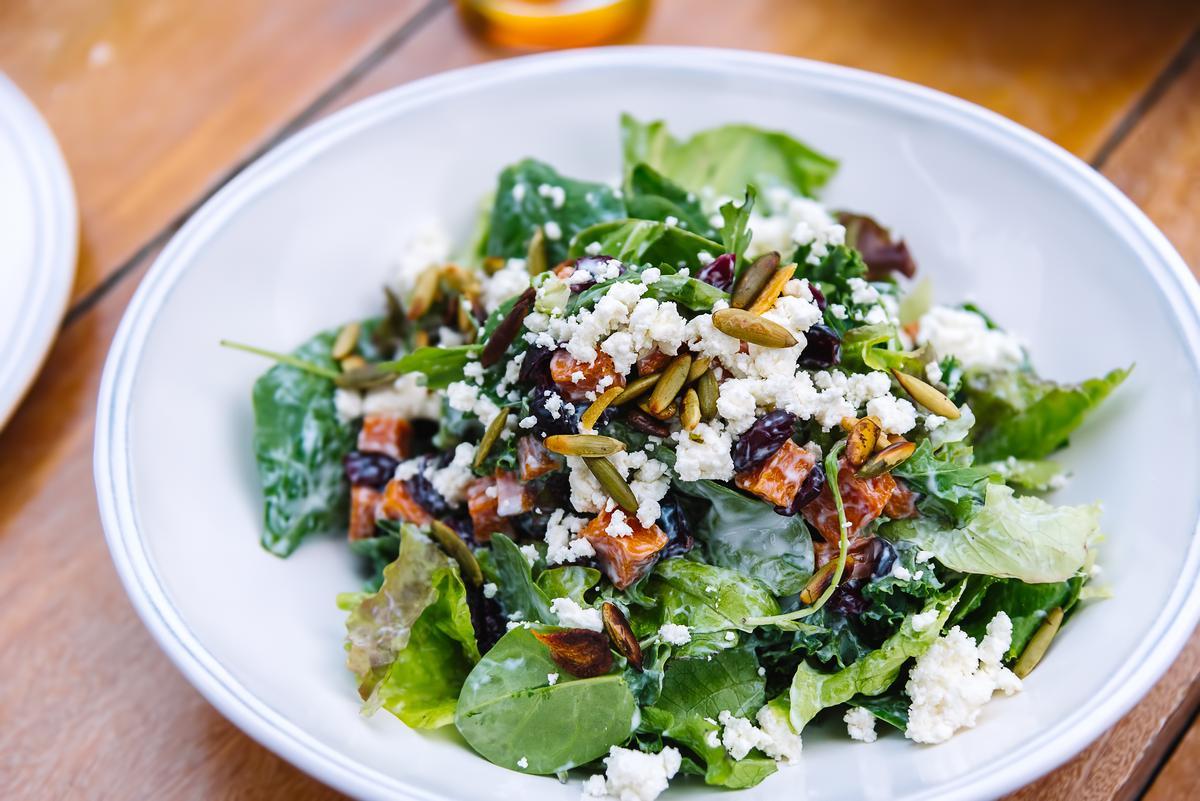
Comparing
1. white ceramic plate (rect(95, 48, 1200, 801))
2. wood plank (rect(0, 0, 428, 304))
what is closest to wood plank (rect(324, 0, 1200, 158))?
wood plank (rect(0, 0, 428, 304))

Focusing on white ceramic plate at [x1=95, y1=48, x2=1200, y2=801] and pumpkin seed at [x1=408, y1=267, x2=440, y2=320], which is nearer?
white ceramic plate at [x1=95, y1=48, x2=1200, y2=801]

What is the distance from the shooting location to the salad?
1729 mm

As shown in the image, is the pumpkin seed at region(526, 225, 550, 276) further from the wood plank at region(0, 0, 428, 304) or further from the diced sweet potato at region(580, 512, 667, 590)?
the wood plank at region(0, 0, 428, 304)

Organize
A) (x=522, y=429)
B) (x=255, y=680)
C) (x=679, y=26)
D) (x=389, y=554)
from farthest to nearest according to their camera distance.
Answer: (x=679, y=26)
(x=389, y=554)
(x=522, y=429)
(x=255, y=680)

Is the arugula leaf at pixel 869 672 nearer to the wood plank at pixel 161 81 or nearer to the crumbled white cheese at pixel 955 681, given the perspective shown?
the crumbled white cheese at pixel 955 681

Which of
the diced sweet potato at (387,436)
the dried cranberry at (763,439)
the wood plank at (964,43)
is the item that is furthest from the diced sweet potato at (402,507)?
the wood plank at (964,43)

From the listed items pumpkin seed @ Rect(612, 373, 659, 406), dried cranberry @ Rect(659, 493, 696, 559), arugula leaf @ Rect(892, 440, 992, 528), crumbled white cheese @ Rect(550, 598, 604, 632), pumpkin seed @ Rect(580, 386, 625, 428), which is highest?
arugula leaf @ Rect(892, 440, 992, 528)

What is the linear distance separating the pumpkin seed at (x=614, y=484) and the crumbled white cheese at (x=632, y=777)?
390mm

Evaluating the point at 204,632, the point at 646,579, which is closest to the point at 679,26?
the point at 646,579

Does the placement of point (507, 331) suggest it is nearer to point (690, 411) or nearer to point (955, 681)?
point (690, 411)

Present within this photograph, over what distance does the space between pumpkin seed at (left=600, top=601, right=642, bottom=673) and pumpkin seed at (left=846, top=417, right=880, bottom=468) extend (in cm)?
46

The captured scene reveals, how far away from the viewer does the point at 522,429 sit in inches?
75.2

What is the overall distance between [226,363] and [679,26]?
169cm

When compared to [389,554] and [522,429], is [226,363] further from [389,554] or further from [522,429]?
[522,429]
